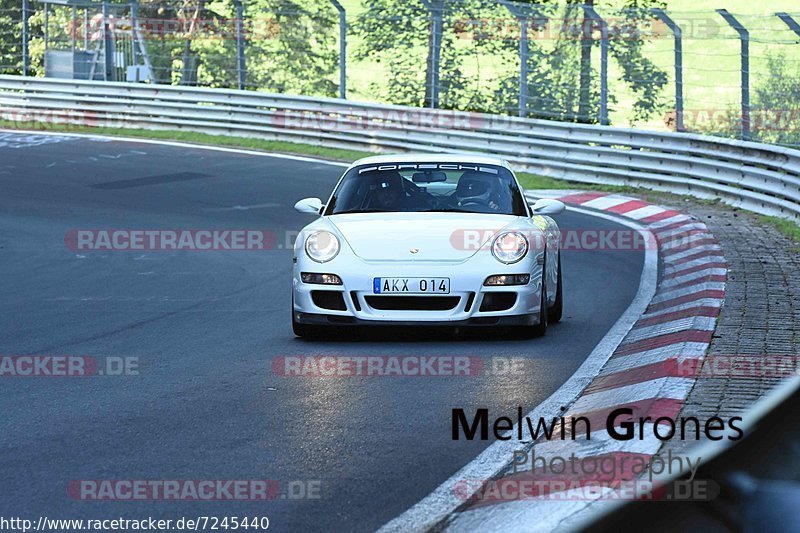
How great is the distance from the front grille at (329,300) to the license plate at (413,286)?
259mm

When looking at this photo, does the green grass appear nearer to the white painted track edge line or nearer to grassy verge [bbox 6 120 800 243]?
grassy verge [bbox 6 120 800 243]

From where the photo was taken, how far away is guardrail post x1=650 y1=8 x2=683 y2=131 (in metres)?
18.7

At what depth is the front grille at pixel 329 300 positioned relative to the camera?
27.0 feet

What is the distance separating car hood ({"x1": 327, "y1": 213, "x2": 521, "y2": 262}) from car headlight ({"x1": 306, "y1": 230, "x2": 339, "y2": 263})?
9 centimetres

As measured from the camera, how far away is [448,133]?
2203 cm

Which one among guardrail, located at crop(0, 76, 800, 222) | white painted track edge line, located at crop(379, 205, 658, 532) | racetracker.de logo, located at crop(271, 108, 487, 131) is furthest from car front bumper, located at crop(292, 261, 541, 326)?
racetracker.de logo, located at crop(271, 108, 487, 131)

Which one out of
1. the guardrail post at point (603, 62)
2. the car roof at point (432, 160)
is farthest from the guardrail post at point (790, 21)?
the car roof at point (432, 160)

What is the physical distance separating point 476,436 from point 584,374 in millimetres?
1646

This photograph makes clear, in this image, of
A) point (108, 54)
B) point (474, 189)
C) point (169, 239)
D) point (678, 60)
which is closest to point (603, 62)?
point (678, 60)

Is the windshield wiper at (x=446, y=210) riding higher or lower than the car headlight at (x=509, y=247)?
higher

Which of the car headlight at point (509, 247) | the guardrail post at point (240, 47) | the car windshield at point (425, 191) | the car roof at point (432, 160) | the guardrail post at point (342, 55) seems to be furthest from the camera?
the guardrail post at point (240, 47)

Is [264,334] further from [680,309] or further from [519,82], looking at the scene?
[519,82]

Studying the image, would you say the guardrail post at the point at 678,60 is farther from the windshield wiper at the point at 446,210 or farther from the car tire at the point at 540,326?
the car tire at the point at 540,326

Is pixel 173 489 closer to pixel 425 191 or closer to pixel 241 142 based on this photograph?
pixel 425 191
